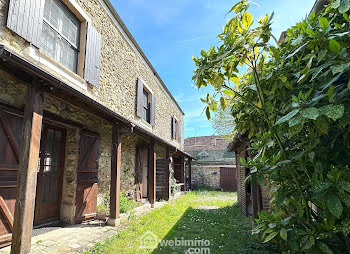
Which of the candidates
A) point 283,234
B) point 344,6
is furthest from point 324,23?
point 283,234

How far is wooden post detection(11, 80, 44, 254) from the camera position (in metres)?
2.74

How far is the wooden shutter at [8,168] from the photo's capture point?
134 inches

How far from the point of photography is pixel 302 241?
3.87ft

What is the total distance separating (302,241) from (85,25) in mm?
6284

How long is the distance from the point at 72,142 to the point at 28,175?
2.44 m

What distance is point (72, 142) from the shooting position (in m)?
5.21

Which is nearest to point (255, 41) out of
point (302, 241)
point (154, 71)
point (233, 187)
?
point (302, 241)

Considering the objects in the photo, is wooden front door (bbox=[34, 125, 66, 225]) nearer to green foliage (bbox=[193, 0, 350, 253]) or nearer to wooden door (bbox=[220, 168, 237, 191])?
green foliage (bbox=[193, 0, 350, 253])

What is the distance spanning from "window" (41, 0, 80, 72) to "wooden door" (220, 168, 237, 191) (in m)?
15.6

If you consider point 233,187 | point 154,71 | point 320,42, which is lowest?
point 233,187

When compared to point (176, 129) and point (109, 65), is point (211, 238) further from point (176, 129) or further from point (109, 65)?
point (176, 129)

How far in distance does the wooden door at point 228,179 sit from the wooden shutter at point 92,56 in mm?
14933

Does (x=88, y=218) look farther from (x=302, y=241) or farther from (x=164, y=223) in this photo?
(x=302, y=241)

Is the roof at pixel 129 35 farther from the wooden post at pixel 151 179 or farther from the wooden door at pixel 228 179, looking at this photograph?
the wooden door at pixel 228 179
